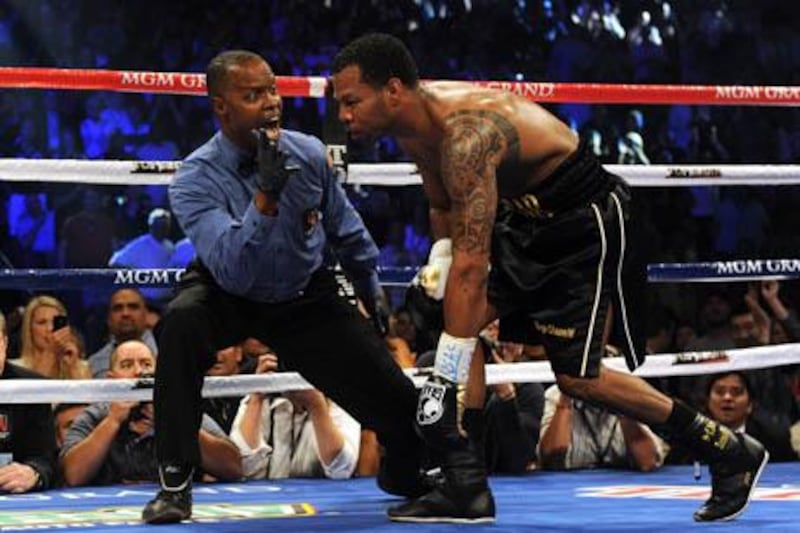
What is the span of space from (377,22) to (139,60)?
3.78 feet

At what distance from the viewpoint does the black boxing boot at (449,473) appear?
2514mm

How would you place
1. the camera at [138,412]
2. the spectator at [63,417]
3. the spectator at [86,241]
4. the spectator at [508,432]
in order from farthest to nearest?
the spectator at [86,241], the spectator at [63,417], the spectator at [508,432], the camera at [138,412]

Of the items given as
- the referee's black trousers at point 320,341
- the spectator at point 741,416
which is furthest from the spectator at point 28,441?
the spectator at point 741,416

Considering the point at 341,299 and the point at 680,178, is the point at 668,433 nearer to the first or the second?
the point at 341,299

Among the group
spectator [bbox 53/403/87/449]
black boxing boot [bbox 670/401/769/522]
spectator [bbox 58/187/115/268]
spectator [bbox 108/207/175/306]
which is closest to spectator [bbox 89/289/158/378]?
spectator [bbox 53/403/87/449]

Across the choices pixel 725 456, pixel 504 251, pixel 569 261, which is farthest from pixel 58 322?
pixel 725 456

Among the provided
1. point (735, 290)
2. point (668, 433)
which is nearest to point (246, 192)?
point (668, 433)

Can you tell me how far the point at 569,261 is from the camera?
2670mm

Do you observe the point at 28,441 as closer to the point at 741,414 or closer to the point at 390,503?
the point at 390,503

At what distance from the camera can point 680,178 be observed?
3.52 meters

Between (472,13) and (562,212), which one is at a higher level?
(472,13)

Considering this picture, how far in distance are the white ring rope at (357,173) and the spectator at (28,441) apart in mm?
431

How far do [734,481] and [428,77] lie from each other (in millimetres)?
4351

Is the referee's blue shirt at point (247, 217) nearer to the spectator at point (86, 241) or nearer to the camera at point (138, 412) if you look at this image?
the camera at point (138, 412)
